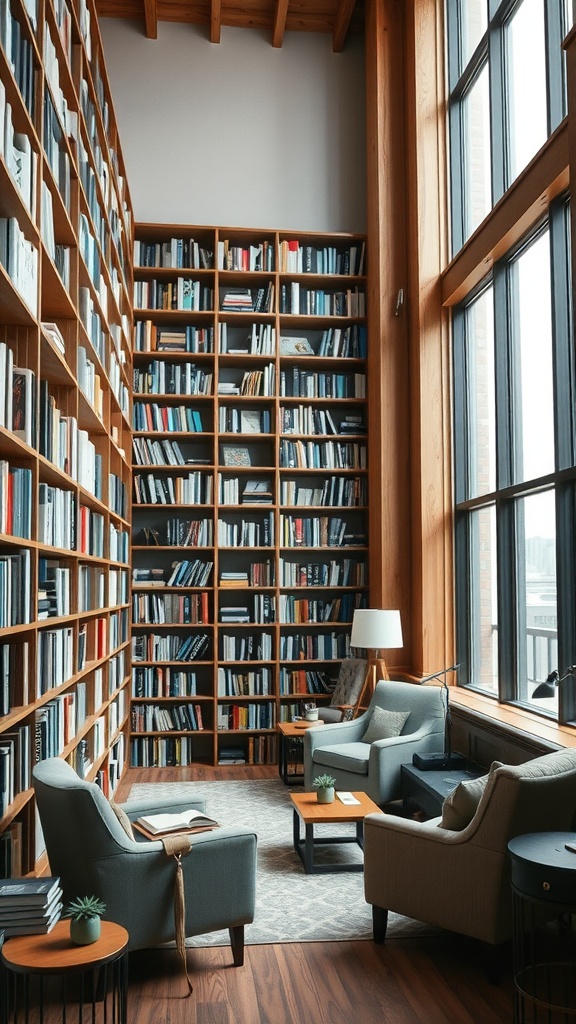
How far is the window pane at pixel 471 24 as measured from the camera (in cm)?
588

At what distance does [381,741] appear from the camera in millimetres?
5109

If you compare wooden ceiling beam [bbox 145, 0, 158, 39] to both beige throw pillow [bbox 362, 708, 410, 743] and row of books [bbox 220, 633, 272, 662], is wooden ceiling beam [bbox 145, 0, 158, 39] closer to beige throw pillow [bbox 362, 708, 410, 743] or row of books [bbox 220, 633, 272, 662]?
row of books [bbox 220, 633, 272, 662]

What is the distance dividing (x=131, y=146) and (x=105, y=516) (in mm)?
3700

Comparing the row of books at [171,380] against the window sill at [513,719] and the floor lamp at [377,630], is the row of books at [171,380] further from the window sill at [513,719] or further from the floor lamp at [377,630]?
the window sill at [513,719]

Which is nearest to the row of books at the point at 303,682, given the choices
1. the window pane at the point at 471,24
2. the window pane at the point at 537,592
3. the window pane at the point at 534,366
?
the window pane at the point at 537,592

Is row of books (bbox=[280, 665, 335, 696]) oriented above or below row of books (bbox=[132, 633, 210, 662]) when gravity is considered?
below

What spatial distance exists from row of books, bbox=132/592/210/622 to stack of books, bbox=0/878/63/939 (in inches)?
169

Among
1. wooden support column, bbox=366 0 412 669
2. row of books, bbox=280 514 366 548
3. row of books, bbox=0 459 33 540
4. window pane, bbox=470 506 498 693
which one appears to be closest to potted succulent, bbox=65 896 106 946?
row of books, bbox=0 459 33 540

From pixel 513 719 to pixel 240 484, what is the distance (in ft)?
10.6

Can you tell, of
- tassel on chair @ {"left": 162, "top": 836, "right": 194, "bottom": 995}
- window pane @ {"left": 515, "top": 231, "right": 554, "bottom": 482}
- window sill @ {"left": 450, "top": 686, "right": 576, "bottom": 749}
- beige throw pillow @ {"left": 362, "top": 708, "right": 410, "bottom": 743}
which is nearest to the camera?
tassel on chair @ {"left": 162, "top": 836, "right": 194, "bottom": 995}

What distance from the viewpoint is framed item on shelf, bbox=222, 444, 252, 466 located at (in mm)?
7039

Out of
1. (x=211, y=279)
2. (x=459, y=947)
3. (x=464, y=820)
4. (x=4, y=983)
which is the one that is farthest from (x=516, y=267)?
(x=4, y=983)

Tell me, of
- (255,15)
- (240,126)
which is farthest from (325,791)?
(255,15)

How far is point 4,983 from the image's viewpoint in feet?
7.87
